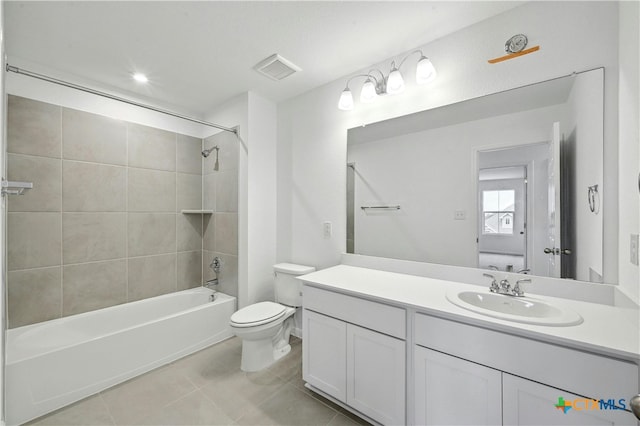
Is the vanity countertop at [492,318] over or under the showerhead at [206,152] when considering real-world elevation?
under

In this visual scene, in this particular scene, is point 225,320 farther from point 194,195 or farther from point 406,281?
point 406,281

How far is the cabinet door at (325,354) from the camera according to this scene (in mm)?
1566

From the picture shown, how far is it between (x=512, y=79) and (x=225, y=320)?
301 cm

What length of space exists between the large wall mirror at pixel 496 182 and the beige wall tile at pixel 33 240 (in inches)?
100

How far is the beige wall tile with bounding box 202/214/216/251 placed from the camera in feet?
9.79

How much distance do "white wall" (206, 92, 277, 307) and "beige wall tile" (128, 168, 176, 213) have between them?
0.85 meters

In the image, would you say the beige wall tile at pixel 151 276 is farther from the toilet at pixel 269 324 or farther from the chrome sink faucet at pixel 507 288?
the chrome sink faucet at pixel 507 288

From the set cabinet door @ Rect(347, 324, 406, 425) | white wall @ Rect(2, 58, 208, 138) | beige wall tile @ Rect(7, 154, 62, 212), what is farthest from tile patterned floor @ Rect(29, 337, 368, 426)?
white wall @ Rect(2, 58, 208, 138)

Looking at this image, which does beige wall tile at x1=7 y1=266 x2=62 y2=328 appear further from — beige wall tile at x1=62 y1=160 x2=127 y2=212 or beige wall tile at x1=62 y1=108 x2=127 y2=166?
beige wall tile at x1=62 y1=108 x2=127 y2=166

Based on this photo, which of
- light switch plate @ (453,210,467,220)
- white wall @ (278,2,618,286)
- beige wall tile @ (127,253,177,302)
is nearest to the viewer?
white wall @ (278,2,618,286)

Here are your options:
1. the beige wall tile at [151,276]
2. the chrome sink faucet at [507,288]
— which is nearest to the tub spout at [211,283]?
the beige wall tile at [151,276]

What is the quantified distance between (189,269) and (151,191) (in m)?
0.97

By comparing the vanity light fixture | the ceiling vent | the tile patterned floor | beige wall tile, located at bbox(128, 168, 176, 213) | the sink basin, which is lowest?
the tile patterned floor

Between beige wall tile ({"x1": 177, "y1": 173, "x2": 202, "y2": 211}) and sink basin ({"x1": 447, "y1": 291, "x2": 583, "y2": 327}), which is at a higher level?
beige wall tile ({"x1": 177, "y1": 173, "x2": 202, "y2": 211})
